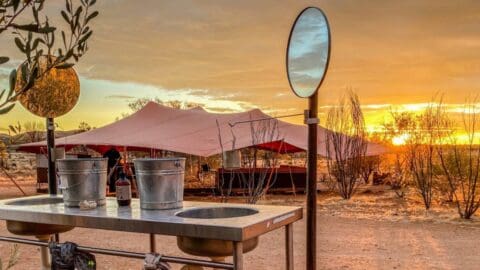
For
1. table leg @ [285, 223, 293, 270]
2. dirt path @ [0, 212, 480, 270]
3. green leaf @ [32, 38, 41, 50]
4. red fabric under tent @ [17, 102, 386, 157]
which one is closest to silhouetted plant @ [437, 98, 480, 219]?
dirt path @ [0, 212, 480, 270]

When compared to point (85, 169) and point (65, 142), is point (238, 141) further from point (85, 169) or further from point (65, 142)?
point (85, 169)

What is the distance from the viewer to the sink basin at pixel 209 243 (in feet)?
8.15

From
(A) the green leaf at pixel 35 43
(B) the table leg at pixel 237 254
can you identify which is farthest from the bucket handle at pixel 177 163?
(A) the green leaf at pixel 35 43

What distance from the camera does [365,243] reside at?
702cm

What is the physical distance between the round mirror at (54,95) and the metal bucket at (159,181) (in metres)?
1.12

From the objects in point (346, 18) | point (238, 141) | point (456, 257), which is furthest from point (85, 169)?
point (238, 141)

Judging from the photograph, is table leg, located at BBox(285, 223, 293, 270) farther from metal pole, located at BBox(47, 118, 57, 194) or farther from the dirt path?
the dirt path

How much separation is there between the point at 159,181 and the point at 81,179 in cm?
56

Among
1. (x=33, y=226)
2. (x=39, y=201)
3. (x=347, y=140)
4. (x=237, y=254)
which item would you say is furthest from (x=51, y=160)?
(x=347, y=140)

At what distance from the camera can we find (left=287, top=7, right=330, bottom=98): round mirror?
3.28 m

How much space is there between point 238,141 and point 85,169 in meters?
9.13

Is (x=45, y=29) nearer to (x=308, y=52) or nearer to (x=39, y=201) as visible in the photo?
(x=308, y=52)

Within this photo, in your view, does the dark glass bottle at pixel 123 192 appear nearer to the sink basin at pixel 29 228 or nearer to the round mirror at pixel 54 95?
the sink basin at pixel 29 228

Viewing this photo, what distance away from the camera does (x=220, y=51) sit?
11062 millimetres
